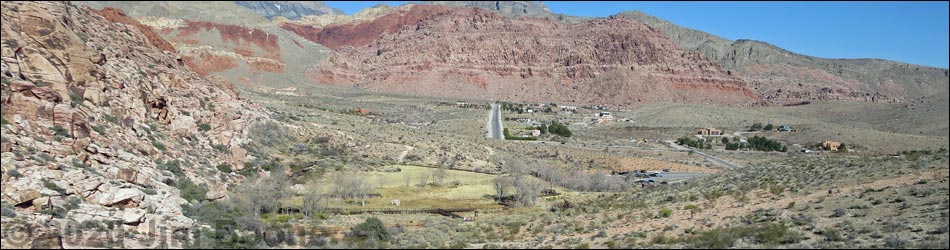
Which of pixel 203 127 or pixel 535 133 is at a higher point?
pixel 203 127

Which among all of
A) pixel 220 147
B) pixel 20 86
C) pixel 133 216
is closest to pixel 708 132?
pixel 220 147

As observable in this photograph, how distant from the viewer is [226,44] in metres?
174

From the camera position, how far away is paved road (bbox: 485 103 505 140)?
86825 mm

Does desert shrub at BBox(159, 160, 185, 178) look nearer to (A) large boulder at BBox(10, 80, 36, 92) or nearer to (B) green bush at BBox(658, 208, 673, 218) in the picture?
(A) large boulder at BBox(10, 80, 36, 92)

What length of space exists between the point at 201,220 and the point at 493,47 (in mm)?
171401

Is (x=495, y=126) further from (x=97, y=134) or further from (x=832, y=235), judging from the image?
(x=832, y=235)

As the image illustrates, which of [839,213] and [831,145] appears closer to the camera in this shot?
[839,213]

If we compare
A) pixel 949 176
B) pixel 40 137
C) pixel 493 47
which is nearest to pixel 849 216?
pixel 949 176

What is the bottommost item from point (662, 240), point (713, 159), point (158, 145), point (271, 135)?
point (662, 240)

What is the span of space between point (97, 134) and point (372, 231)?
12.8 meters

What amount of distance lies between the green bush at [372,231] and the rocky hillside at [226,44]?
406 feet

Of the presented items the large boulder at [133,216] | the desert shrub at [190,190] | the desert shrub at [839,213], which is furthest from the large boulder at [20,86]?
the desert shrub at [839,213]

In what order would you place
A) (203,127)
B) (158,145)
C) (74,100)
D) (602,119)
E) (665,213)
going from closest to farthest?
(665,213)
(74,100)
(158,145)
(203,127)
(602,119)

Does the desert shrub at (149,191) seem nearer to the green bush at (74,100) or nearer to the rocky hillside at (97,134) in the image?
the rocky hillside at (97,134)
